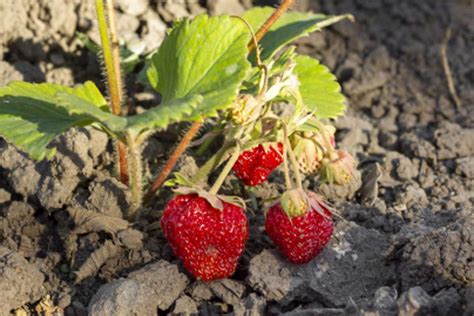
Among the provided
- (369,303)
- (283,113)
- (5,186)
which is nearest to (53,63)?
(5,186)

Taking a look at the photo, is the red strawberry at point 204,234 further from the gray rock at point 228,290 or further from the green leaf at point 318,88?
the green leaf at point 318,88

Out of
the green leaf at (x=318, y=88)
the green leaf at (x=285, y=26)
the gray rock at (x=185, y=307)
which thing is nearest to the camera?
the gray rock at (x=185, y=307)

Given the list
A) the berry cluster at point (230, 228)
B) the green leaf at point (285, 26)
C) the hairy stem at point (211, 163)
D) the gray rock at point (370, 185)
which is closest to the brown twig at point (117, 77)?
the hairy stem at point (211, 163)

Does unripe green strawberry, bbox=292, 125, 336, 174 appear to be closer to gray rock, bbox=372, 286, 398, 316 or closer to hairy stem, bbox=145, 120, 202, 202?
hairy stem, bbox=145, 120, 202, 202

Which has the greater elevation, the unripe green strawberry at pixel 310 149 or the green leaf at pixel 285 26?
the green leaf at pixel 285 26

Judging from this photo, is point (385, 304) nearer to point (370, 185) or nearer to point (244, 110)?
point (244, 110)

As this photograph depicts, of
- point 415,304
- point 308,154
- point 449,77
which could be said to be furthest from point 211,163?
point 449,77

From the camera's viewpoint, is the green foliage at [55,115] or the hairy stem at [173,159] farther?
the hairy stem at [173,159]
